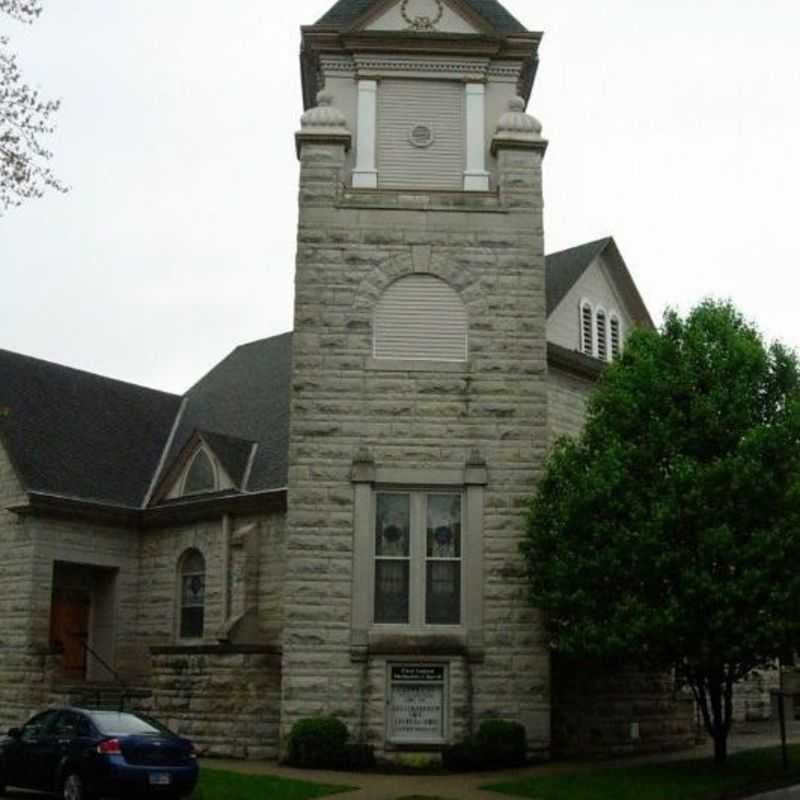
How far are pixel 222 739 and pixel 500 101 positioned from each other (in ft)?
47.9

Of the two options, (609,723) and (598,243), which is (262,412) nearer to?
(598,243)

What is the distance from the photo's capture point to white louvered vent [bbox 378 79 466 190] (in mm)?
26094

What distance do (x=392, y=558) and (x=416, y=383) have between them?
3.50 meters

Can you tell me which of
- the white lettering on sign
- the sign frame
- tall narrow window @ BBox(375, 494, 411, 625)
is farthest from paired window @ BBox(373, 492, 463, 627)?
the white lettering on sign

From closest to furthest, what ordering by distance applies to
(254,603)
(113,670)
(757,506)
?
(757,506) < (254,603) < (113,670)

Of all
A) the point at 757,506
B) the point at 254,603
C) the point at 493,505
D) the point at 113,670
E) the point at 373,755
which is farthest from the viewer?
the point at 113,670

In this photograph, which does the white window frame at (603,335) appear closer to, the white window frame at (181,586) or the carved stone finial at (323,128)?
the carved stone finial at (323,128)

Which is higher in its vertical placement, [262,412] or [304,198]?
[304,198]

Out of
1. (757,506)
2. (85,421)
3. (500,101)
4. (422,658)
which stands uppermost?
(500,101)

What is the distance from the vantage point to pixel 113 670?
1240 inches

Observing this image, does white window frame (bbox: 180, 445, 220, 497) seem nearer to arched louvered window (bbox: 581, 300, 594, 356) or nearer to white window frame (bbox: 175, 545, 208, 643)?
white window frame (bbox: 175, 545, 208, 643)

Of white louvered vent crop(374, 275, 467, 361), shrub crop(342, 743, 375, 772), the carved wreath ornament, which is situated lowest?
shrub crop(342, 743, 375, 772)

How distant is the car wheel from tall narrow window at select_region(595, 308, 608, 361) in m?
17.9

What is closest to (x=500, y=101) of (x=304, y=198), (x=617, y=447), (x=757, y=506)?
(x=304, y=198)
